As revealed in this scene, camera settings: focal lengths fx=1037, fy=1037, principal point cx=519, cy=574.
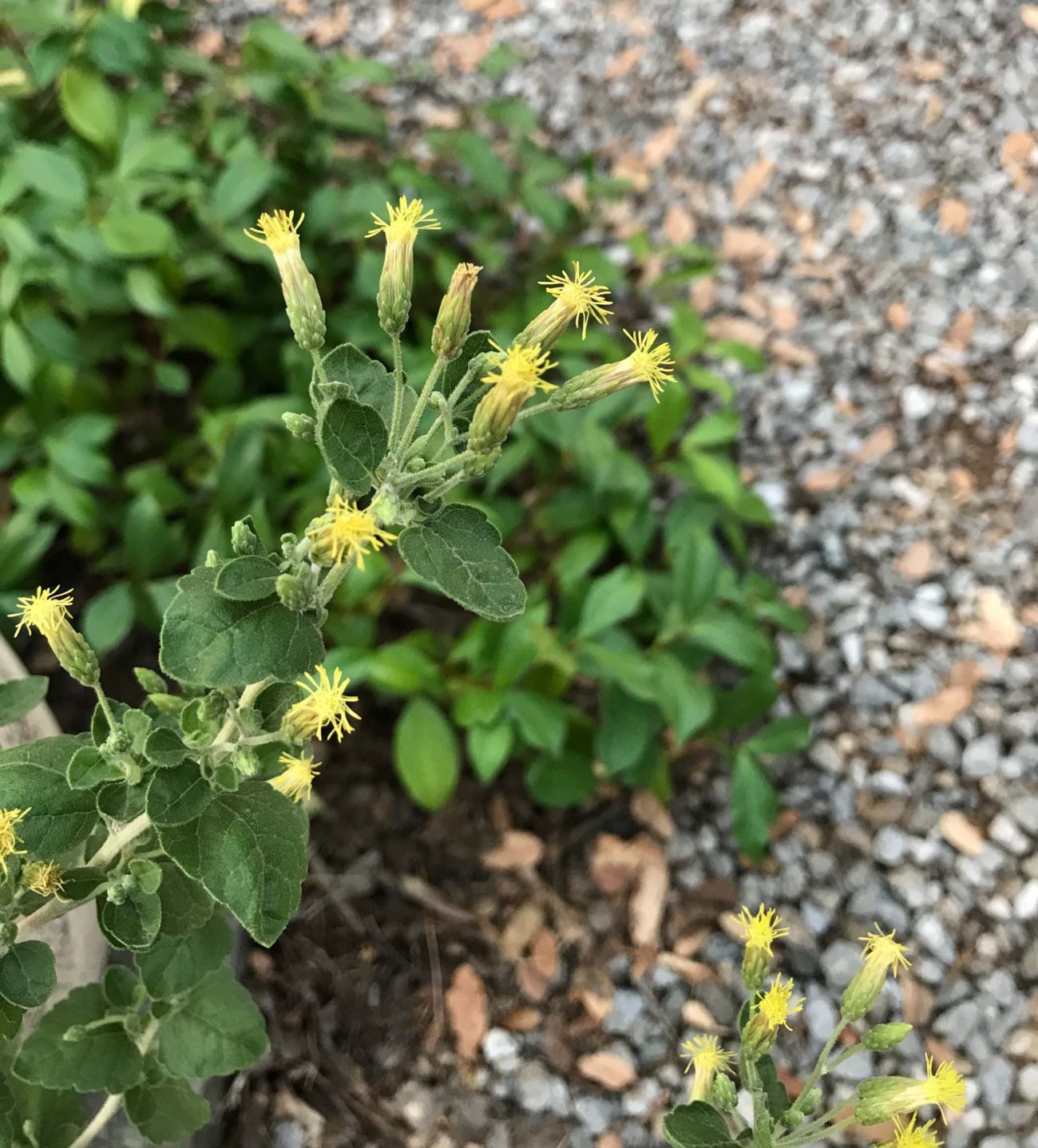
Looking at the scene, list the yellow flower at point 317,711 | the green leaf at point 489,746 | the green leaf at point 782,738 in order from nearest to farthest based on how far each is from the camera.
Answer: the yellow flower at point 317,711, the green leaf at point 489,746, the green leaf at point 782,738

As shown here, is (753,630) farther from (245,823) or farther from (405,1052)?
(245,823)

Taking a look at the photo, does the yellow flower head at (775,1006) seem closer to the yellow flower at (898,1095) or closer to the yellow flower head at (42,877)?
the yellow flower at (898,1095)

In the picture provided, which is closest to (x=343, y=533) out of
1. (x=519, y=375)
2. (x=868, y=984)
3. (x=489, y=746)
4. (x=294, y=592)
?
(x=294, y=592)

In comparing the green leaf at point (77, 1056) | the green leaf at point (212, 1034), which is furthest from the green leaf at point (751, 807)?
the green leaf at point (77, 1056)

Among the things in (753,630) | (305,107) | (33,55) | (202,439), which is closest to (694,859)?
(753,630)

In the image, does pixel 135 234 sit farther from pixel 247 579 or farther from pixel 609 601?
pixel 247 579

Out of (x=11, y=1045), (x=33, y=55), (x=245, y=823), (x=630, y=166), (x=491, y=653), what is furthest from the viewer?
(x=630, y=166)
